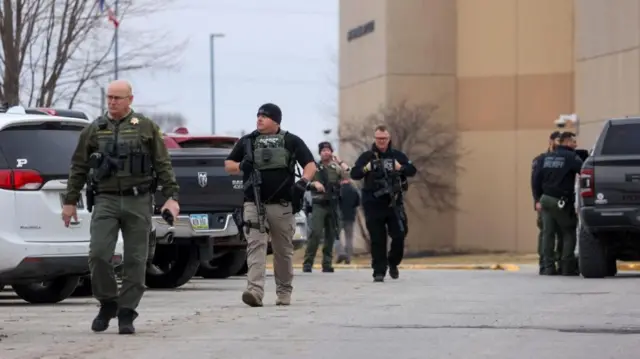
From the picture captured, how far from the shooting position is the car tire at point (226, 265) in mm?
20625

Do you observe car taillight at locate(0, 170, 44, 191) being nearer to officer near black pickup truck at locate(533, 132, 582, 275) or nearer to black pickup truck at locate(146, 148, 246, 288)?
black pickup truck at locate(146, 148, 246, 288)

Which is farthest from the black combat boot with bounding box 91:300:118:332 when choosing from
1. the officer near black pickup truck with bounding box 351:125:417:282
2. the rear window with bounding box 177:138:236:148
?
the rear window with bounding box 177:138:236:148

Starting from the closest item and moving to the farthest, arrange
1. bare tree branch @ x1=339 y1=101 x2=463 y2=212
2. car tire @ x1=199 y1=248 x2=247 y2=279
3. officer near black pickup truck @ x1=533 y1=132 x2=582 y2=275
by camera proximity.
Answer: car tire @ x1=199 y1=248 x2=247 y2=279 → officer near black pickup truck @ x1=533 y1=132 x2=582 y2=275 → bare tree branch @ x1=339 y1=101 x2=463 y2=212

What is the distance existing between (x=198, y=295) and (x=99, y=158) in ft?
16.2

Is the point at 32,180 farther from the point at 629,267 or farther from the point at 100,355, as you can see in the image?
the point at 629,267

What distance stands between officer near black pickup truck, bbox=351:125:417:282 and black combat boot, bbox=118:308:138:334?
776 centimetres

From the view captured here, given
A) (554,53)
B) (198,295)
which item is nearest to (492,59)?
(554,53)

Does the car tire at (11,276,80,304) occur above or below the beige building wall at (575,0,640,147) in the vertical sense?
below

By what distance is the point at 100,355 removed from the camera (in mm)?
9922

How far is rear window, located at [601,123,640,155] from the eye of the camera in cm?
1981

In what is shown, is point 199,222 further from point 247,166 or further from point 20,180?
point 20,180

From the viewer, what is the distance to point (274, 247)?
14.5 m

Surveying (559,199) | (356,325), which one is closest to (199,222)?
(559,199)

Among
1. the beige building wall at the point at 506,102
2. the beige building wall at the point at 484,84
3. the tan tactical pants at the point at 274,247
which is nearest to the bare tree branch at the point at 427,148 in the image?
the beige building wall at the point at 484,84
